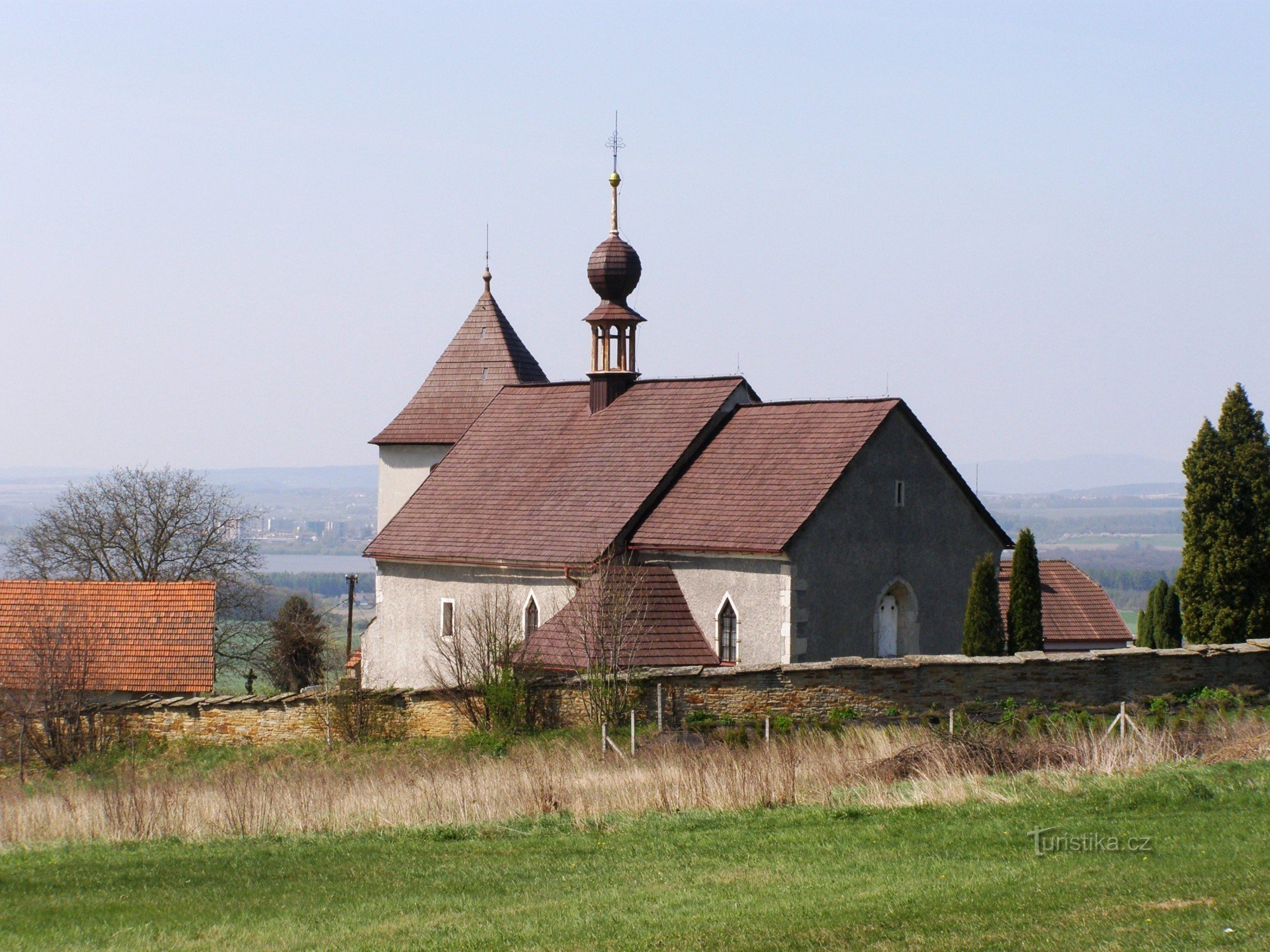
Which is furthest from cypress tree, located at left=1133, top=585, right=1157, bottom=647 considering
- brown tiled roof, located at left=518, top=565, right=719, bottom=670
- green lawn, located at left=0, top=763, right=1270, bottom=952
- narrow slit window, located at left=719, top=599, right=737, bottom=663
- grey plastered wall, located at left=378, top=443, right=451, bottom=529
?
green lawn, located at left=0, top=763, right=1270, bottom=952

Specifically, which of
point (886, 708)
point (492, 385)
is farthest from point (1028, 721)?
point (492, 385)

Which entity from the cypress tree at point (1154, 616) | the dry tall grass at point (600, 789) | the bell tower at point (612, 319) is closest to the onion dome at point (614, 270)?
the bell tower at point (612, 319)

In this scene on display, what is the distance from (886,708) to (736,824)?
27.1 ft

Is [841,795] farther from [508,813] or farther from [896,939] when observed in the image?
[896,939]

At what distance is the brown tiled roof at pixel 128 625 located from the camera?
30.0 meters

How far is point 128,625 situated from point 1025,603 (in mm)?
18925

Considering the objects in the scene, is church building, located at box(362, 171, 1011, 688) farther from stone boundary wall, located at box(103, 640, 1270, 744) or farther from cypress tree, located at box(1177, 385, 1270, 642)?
cypress tree, located at box(1177, 385, 1270, 642)

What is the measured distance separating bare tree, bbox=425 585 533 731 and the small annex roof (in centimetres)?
325

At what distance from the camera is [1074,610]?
40.2 metres

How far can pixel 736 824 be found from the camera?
13812 mm

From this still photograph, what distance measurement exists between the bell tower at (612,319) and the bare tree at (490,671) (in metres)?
5.82

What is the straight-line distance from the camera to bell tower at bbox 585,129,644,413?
105 ft
